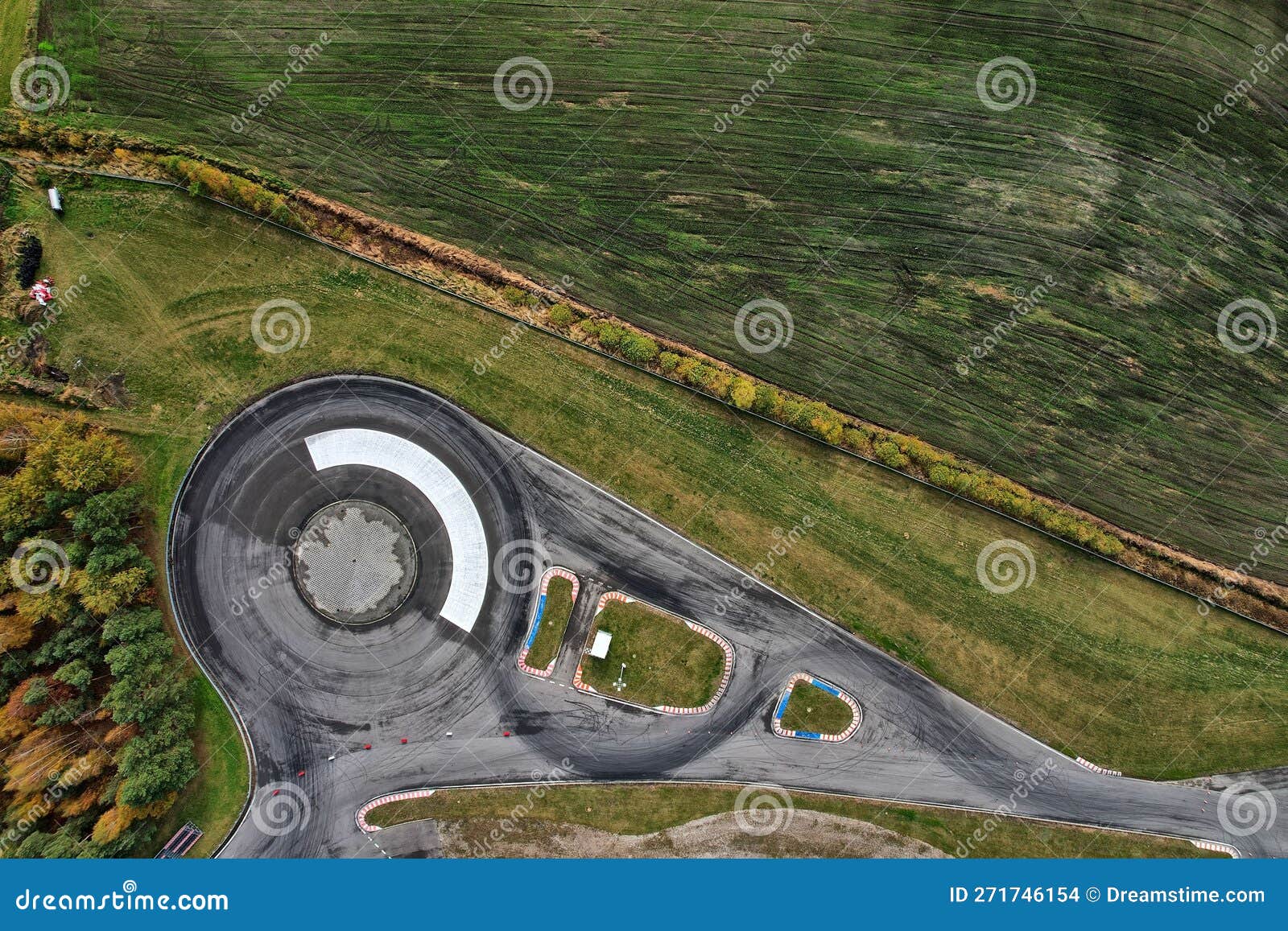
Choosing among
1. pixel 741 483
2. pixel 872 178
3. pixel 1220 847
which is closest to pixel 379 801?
pixel 741 483

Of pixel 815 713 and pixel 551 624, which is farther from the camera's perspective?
pixel 815 713

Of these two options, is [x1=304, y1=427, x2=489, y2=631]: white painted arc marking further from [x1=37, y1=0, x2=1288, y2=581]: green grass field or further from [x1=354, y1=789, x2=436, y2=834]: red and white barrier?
[x1=37, y1=0, x2=1288, y2=581]: green grass field

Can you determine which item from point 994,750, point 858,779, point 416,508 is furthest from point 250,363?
point 994,750

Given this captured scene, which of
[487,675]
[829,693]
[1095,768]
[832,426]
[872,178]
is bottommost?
[487,675]

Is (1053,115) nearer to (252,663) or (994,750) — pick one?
(994,750)

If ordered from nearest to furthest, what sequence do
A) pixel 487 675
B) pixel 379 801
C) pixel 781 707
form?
1. pixel 379 801
2. pixel 487 675
3. pixel 781 707

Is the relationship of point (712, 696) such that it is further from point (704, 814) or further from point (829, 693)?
point (829, 693)

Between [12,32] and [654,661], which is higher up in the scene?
[12,32]

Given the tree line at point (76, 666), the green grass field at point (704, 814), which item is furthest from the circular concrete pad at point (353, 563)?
the green grass field at point (704, 814)

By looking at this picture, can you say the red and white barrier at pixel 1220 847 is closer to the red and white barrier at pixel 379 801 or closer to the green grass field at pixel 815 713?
the green grass field at pixel 815 713
